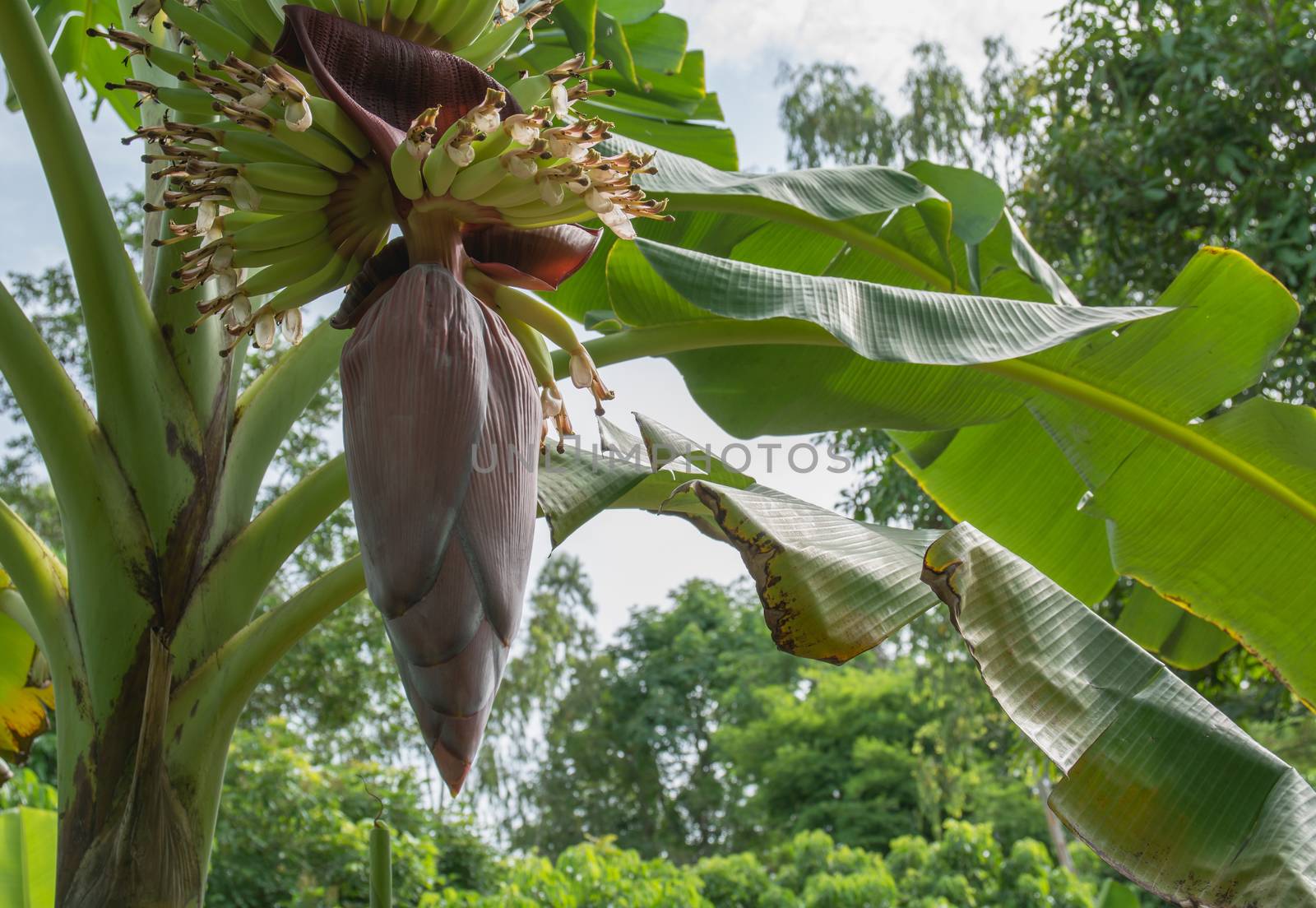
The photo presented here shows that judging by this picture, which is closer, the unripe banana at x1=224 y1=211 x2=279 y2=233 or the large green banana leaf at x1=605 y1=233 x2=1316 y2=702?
the unripe banana at x1=224 y1=211 x2=279 y2=233

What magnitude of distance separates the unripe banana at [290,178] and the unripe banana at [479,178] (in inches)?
3.6

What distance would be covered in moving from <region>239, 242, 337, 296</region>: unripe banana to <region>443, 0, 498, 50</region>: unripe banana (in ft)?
0.61

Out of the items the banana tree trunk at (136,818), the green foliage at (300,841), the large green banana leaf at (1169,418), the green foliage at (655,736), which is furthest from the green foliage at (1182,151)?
the green foliage at (655,736)

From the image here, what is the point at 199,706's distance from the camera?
2.35 feet

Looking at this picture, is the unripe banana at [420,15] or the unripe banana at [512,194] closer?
the unripe banana at [512,194]

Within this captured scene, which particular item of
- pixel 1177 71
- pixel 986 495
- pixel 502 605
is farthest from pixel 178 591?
pixel 1177 71

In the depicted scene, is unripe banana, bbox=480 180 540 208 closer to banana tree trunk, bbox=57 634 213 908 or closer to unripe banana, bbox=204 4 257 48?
unripe banana, bbox=204 4 257 48

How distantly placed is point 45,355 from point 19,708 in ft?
2.21

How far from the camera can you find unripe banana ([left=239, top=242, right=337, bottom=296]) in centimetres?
66

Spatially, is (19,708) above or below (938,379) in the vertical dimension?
below

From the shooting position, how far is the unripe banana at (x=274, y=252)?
638 millimetres

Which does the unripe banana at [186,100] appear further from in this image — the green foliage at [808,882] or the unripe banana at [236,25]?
the green foliage at [808,882]

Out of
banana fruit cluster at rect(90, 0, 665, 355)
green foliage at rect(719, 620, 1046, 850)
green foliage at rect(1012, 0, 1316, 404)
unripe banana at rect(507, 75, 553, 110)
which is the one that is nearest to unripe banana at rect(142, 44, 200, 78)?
banana fruit cluster at rect(90, 0, 665, 355)

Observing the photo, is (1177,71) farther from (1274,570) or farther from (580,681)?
(580,681)
